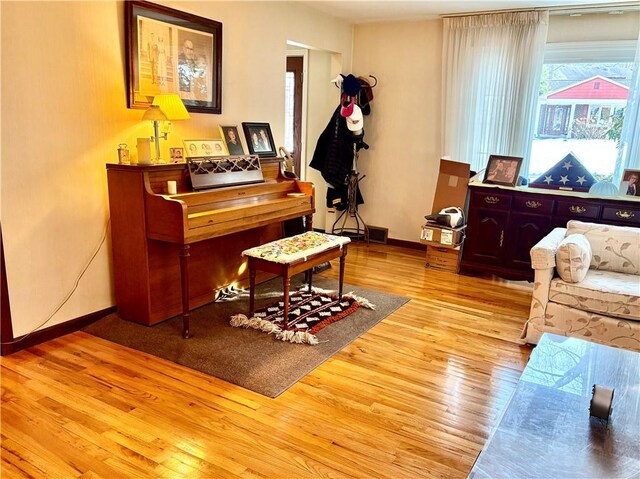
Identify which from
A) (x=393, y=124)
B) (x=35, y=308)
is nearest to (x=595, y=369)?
(x=35, y=308)

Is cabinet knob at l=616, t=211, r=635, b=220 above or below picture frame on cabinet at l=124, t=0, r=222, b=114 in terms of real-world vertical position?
below

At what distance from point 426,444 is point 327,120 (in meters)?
4.50

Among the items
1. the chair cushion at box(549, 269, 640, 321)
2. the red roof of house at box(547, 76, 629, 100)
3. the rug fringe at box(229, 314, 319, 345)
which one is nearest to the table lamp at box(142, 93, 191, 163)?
the rug fringe at box(229, 314, 319, 345)

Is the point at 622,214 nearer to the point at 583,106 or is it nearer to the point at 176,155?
the point at 583,106

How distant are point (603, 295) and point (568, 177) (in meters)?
1.79

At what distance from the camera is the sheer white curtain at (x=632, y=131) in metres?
4.29

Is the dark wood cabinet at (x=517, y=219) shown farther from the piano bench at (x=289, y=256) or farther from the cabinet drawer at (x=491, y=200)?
the piano bench at (x=289, y=256)

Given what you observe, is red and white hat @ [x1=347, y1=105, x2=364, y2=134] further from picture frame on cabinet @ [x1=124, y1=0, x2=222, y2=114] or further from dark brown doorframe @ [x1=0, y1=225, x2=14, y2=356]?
dark brown doorframe @ [x1=0, y1=225, x2=14, y2=356]

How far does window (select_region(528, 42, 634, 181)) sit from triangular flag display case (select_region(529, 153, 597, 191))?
346 mm

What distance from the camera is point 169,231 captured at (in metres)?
3.06

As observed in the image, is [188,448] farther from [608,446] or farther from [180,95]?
[180,95]

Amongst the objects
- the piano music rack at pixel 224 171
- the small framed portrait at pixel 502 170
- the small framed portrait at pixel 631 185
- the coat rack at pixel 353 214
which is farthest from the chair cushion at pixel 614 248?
the coat rack at pixel 353 214

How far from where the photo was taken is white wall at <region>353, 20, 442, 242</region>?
546 cm

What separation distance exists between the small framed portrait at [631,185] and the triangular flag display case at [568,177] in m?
0.28
